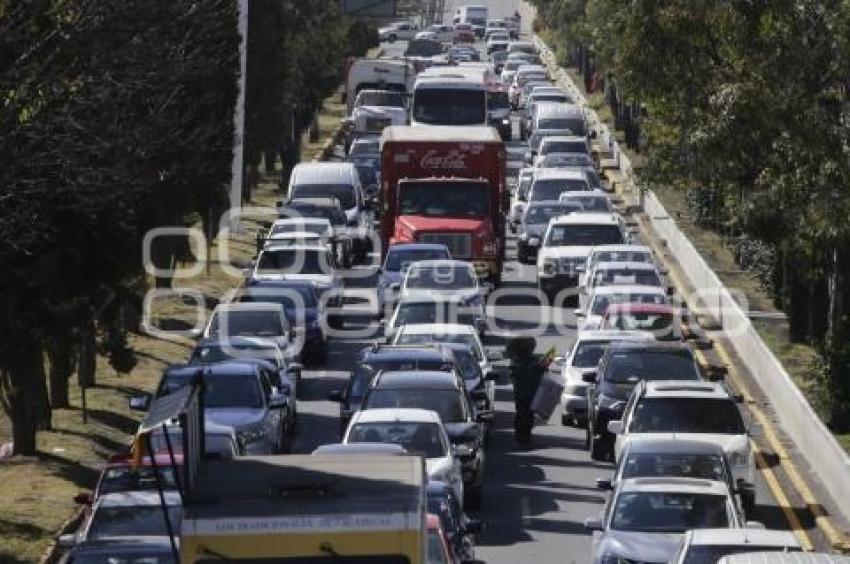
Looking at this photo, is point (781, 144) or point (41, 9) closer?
point (41, 9)

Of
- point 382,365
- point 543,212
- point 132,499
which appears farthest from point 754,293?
point 132,499

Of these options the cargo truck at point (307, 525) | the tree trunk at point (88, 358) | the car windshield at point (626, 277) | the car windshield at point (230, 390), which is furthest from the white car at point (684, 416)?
the car windshield at point (626, 277)

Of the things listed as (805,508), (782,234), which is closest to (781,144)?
(782,234)

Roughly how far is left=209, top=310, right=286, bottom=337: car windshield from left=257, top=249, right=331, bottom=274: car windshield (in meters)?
6.79

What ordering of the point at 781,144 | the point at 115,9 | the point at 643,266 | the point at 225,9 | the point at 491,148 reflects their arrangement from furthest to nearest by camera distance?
the point at 491,148 → the point at 643,266 → the point at 225,9 → the point at 781,144 → the point at 115,9

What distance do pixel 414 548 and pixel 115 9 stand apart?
317 inches

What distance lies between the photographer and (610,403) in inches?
1283

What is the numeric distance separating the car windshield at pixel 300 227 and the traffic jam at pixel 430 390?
0.18ft

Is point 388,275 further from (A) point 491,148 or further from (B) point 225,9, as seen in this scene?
(B) point 225,9

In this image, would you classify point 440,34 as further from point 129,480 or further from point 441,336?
point 129,480

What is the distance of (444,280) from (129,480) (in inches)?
786

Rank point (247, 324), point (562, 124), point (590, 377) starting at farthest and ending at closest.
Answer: point (562, 124) → point (247, 324) → point (590, 377)

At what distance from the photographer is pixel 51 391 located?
36.4 m

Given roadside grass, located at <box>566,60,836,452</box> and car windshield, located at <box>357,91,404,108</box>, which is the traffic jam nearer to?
roadside grass, located at <box>566,60,836,452</box>
